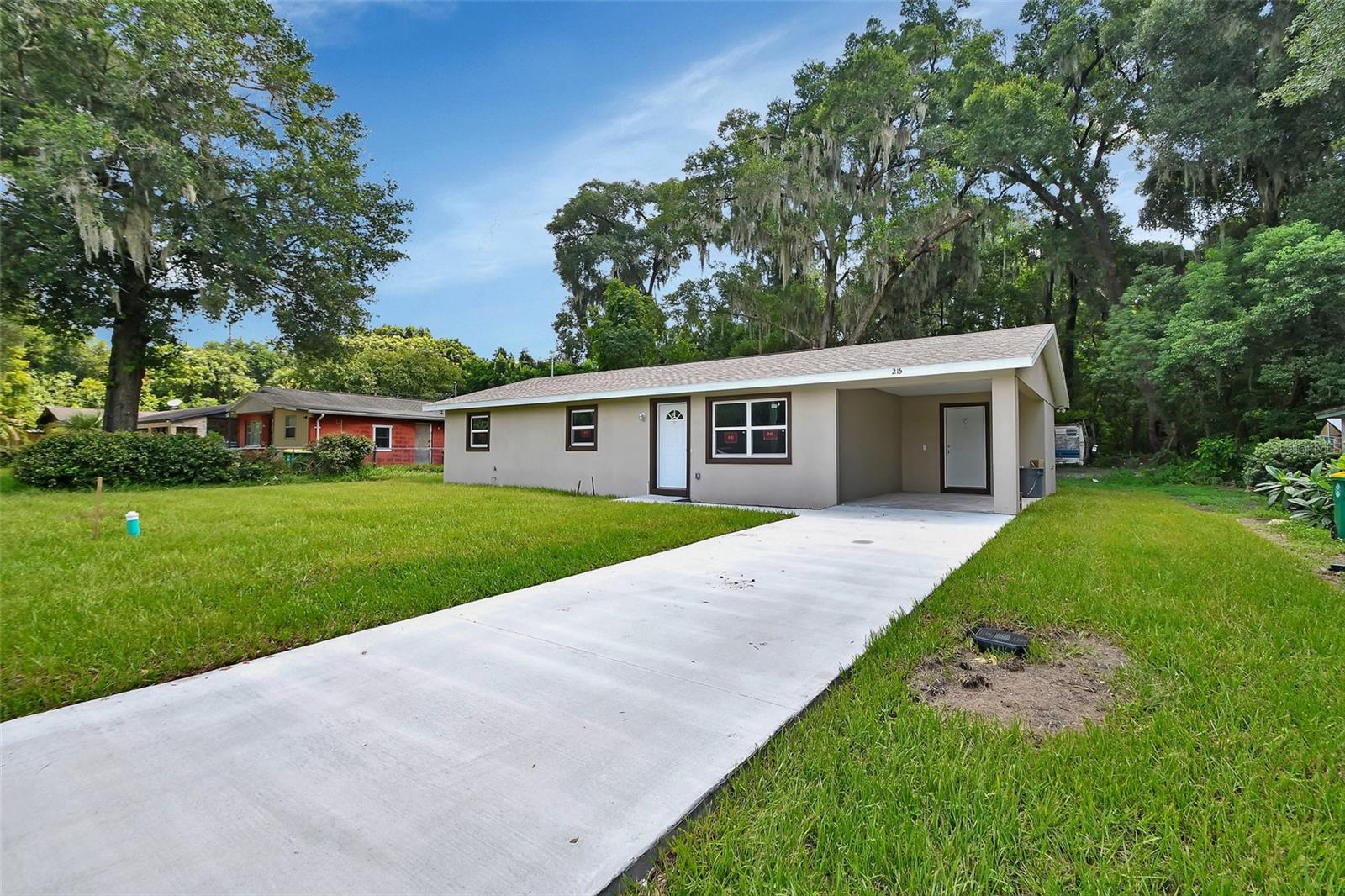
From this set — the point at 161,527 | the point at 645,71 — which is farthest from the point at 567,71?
the point at 161,527

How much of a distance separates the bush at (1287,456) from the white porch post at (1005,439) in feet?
18.1

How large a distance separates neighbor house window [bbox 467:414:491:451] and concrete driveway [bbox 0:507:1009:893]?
37.9 feet

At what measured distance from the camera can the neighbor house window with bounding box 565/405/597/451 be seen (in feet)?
42.2

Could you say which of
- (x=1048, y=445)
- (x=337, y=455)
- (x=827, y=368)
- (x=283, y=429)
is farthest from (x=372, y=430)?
(x=1048, y=445)

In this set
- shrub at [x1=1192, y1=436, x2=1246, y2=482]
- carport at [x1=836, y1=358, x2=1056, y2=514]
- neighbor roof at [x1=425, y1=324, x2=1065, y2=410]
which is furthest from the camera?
shrub at [x1=1192, y1=436, x2=1246, y2=482]

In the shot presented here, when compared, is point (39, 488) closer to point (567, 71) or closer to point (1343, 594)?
point (567, 71)

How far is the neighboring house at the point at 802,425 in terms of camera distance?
30.2ft

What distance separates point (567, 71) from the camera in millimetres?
11133

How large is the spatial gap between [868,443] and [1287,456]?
25.0 ft

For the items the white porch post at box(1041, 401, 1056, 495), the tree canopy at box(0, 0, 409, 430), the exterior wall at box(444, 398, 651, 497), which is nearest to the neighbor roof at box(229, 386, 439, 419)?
the tree canopy at box(0, 0, 409, 430)

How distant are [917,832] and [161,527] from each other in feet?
29.2

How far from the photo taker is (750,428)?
10750 mm

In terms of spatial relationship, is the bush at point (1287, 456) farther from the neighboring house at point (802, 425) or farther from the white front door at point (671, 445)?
the white front door at point (671, 445)

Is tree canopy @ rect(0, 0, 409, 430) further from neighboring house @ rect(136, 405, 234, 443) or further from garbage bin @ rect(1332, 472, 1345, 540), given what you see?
garbage bin @ rect(1332, 472, 1345, 540)
